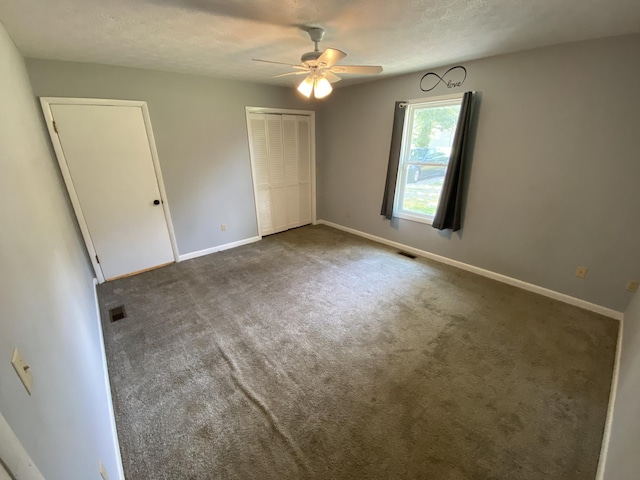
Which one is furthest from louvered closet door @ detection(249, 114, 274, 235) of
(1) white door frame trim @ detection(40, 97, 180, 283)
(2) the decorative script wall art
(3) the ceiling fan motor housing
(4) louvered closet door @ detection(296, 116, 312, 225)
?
(2) the decorative script wall art

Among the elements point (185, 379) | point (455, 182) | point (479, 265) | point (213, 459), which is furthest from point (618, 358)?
point (185, 379)

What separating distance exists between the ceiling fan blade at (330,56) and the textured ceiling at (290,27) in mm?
204

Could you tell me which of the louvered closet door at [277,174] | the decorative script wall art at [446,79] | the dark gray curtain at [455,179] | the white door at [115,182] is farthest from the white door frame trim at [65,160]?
the dark gray curtain at [455,179]

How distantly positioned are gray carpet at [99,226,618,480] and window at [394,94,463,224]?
3.72 ft

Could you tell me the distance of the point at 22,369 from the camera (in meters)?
0.67

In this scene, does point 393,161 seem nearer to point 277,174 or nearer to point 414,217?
point 414,217

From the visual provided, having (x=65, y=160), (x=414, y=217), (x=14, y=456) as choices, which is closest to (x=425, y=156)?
(x=414, y=217)

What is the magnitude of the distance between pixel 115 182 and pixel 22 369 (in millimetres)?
3016

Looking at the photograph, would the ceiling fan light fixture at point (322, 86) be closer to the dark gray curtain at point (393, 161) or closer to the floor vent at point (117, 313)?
the dark gray curtain at point (393, 161)

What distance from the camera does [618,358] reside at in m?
2.02

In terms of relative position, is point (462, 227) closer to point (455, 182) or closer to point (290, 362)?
point (455, 182)

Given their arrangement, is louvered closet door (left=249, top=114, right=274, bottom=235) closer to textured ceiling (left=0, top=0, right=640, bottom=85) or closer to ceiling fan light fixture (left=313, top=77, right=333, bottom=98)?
textured ceiling (left=0, top=0, right=640, bottom=85)

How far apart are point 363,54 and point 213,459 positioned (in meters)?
3.30

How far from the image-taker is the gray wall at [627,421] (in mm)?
1064
